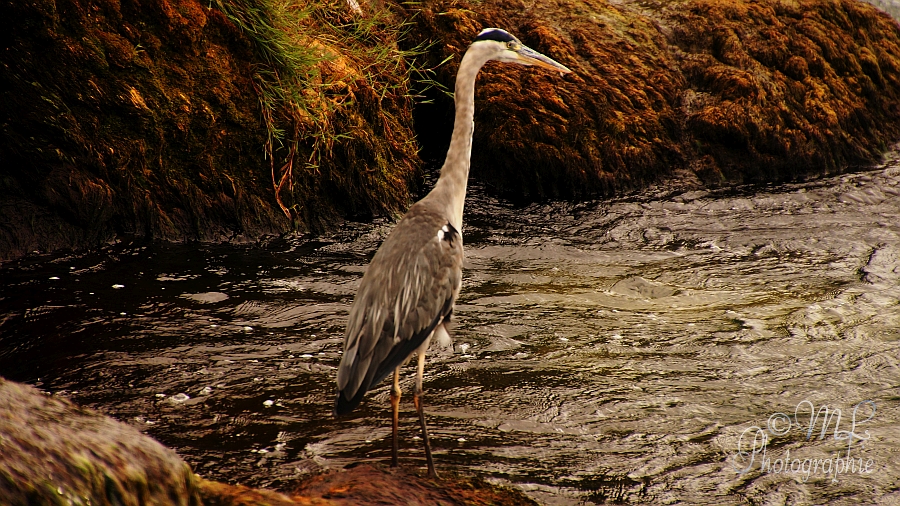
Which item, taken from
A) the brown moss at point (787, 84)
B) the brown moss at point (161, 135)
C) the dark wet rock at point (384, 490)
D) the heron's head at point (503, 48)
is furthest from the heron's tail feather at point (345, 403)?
the brown moss at point (787, 84)

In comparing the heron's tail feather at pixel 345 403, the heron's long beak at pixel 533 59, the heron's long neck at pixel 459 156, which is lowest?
the heron's tail feather at pixel 345 403

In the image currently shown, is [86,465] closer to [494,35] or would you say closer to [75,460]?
[75,460]

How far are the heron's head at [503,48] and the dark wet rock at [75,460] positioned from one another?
2.87 metres

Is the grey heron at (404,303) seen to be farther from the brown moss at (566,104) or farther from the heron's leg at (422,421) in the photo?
the brown moss at (566,104)

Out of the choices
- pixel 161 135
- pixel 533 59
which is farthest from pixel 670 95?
pixel 161 135

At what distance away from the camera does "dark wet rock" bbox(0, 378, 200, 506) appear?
1.84 meters

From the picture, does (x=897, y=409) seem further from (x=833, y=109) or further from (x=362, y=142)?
(x=833, y=109)

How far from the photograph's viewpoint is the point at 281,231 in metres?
6.16

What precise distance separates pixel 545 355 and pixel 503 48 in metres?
1.79

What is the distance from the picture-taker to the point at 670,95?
8047 mm

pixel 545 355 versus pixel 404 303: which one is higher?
pixel 404 303

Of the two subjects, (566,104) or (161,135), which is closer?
(161,135)

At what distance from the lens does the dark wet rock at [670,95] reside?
7.49 m

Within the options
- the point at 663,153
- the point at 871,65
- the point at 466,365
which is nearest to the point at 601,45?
the point at 663,153
